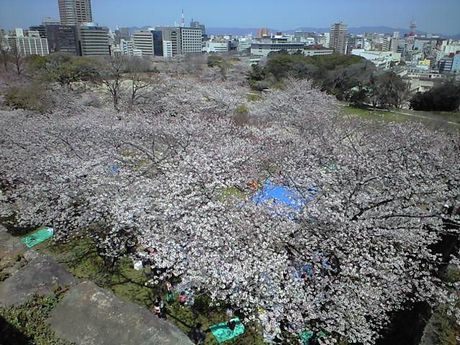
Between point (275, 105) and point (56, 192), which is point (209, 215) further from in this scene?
point (275, 105)

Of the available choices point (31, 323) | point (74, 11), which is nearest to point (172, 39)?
point (74, 11)

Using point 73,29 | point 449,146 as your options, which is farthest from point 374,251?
point 73,29

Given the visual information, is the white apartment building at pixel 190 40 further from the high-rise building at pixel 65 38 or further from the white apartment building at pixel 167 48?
the high-rise building at pixel 65 38

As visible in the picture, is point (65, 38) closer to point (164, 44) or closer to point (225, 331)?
point (164, 44)

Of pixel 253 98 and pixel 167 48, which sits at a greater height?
pixel 167 48

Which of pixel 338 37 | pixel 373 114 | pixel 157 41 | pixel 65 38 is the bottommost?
pixel 373 114

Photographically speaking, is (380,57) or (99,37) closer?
(99,37)
